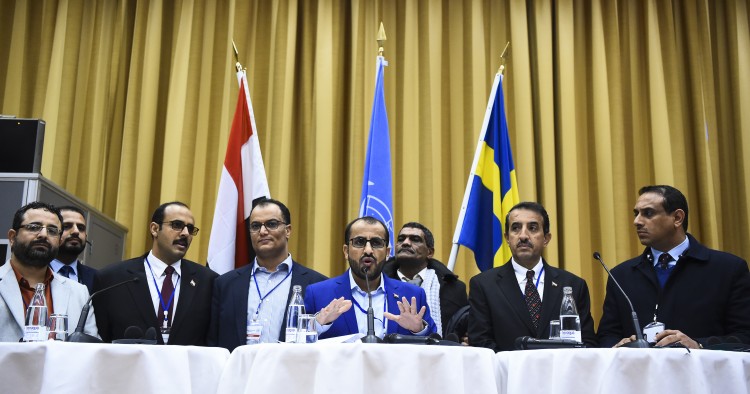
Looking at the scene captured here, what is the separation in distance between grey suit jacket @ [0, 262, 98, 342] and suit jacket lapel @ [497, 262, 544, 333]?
2059 mm

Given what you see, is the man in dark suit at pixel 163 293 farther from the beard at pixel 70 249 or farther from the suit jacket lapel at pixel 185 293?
the beard at pixel 70 249

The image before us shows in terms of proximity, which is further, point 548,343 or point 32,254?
point 32,254

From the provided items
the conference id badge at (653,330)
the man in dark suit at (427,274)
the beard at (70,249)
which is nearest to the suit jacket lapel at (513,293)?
the conference id badge at (653,330)

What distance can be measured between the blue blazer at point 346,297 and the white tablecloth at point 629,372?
929 millimetres

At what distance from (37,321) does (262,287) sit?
1.31 m

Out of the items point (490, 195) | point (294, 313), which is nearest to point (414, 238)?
point (490, 195)

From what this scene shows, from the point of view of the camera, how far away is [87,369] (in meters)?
2.92

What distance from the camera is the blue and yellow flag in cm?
587

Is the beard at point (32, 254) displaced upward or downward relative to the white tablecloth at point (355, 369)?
upward

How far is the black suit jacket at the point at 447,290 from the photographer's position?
16.4 feet

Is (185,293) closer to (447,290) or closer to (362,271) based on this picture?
(362,271)

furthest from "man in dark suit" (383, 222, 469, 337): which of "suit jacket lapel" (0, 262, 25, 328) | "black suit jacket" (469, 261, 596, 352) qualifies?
"suit jacket lapel" (0, 262, 25, 328)

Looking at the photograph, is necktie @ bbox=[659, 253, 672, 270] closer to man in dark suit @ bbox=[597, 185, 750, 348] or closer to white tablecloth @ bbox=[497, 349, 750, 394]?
man in dark suit @ bbox=[597, 185, 750, 348]

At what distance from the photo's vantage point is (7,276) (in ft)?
13.0
